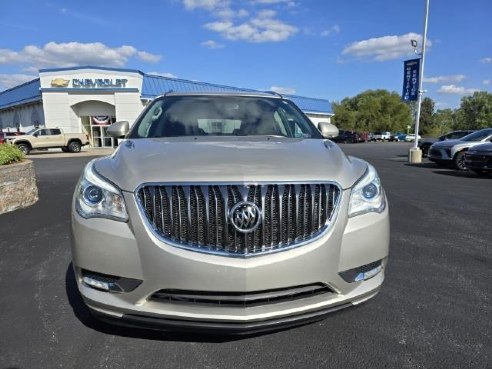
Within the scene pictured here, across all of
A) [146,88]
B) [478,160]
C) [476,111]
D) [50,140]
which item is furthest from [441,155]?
[476,111]

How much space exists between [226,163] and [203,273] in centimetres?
65

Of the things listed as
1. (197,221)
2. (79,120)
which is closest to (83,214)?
(197,221)

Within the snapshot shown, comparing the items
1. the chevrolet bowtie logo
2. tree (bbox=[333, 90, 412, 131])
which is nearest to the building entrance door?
the chevrolet bowtie logo

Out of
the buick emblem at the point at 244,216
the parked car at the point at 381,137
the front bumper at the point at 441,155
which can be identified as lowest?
the parked car at the point at 381,137

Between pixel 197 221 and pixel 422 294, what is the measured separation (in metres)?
2.32

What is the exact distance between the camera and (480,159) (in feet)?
38.9

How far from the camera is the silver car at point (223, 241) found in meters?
2.15

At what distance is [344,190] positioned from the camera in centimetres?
234

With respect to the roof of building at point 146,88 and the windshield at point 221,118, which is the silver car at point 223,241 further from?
the roof of building at point 146,88

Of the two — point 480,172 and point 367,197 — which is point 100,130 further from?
point 367,197

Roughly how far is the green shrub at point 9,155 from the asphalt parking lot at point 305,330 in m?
2.73

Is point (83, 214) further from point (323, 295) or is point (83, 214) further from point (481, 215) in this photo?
point (481, 215)

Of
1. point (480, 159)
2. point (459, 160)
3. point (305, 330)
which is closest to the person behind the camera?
point (305, 330)

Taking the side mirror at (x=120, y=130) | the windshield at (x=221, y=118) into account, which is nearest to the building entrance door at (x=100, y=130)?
the side mirror at (x=120, y=130)
